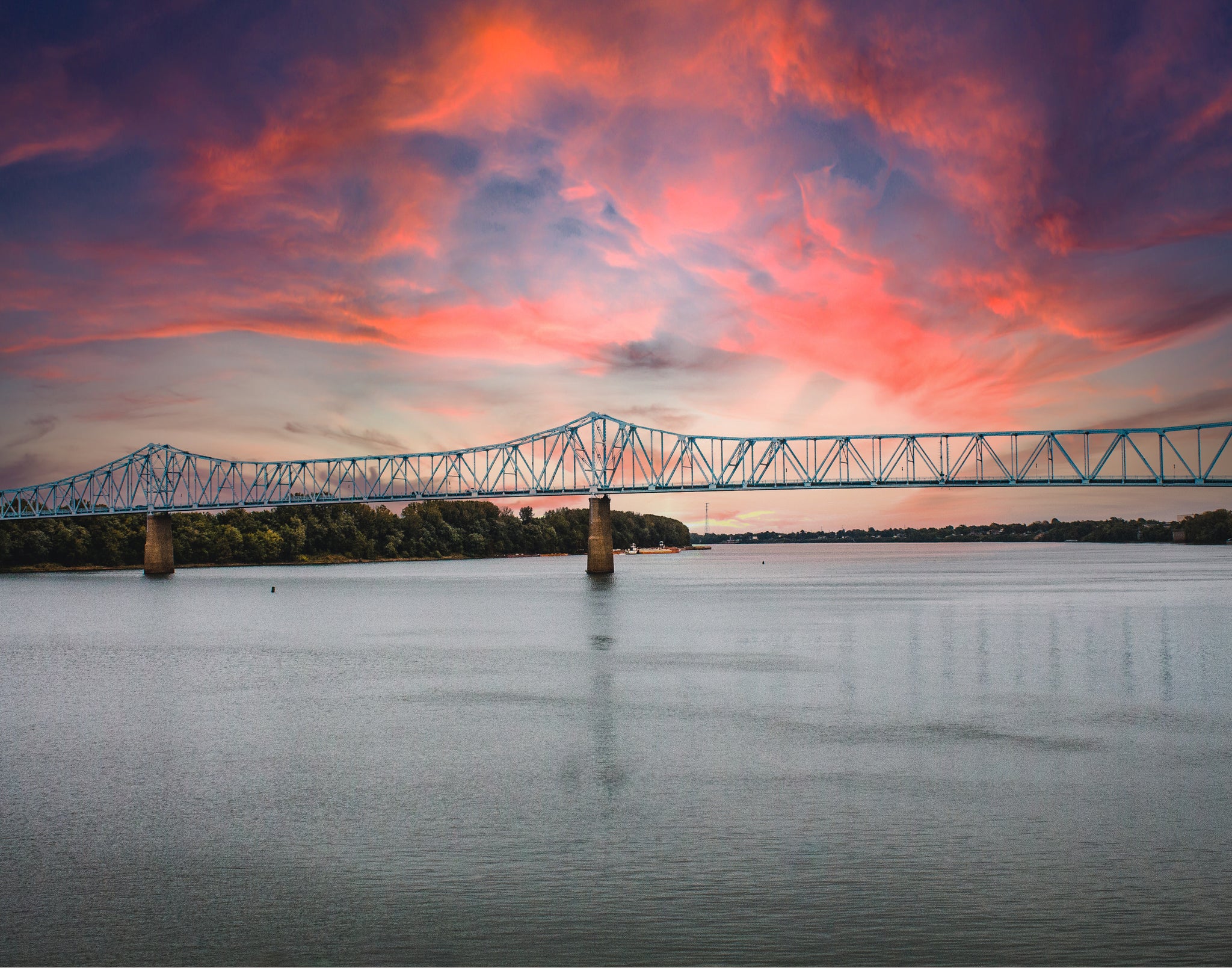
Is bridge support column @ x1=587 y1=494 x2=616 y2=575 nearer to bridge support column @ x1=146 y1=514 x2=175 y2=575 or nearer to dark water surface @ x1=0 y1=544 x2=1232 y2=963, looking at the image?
bridge support column @ x1=146 y1=514 x2=175 y2=575

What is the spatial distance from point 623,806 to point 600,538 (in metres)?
93.2

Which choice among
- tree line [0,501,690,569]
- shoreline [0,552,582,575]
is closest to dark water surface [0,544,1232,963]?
tree line [0,501,690,569]

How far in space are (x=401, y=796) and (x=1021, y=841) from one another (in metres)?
8.36

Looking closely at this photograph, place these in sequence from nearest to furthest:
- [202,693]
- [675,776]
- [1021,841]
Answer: [1021,841]
[675,776]
[202,693]

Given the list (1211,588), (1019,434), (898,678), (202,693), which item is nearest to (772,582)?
(1211,588)

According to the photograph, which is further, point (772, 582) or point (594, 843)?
point (772, 582)

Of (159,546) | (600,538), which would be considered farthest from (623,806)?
(159,546)

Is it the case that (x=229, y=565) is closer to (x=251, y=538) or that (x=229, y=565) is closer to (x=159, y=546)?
(x=251, y=538)

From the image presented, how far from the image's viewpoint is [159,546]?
4801 inches

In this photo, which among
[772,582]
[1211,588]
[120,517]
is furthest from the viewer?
[120,517]

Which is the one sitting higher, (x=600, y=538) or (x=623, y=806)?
(x=600, y=538)

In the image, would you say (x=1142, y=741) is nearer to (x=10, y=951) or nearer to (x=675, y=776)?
(x=675, y=776)

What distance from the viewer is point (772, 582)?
3816 inches

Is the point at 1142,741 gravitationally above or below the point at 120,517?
below
